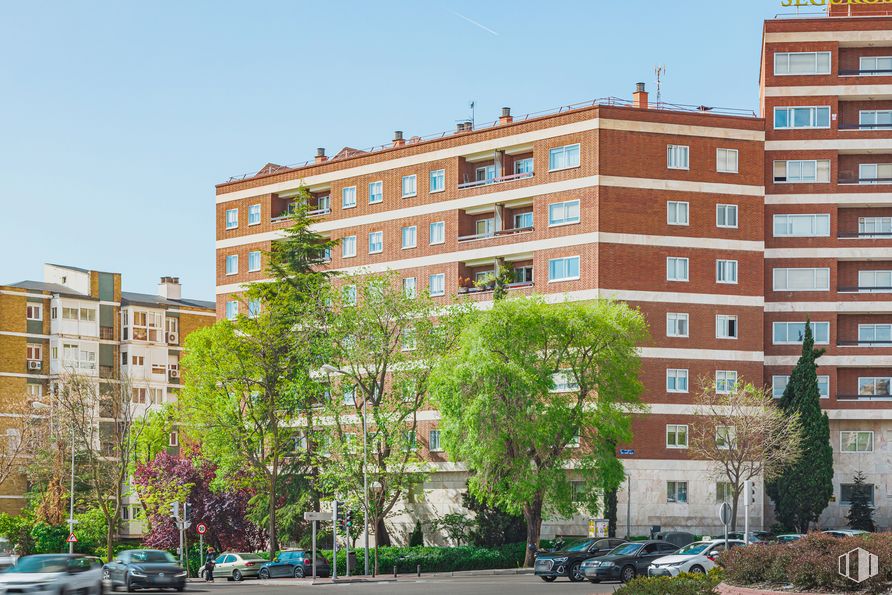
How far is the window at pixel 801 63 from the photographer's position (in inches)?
3095

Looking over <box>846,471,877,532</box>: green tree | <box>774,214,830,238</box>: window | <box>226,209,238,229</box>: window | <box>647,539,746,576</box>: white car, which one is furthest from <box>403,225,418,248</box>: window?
<box>647,539,746,576</box>: white car

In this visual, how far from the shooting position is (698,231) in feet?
247

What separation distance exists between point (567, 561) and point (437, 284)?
1262 inches

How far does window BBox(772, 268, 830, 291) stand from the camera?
77625mm

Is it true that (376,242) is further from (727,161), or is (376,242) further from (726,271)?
(727,161)

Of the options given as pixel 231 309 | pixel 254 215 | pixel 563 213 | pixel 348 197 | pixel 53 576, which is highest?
pixel 348 197

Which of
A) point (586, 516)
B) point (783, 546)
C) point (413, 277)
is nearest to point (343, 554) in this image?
point (586, 516)

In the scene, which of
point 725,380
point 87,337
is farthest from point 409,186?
point 87,337

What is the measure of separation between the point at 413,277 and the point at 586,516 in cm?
1870

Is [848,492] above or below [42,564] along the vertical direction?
below

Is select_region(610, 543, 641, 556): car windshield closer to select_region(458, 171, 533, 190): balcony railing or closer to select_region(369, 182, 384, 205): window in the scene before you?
select_region(458, 171, 533, 190): balcony railing

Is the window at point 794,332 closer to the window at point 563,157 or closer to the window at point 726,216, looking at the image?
the window at point 726,216

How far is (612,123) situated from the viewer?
74625 mm

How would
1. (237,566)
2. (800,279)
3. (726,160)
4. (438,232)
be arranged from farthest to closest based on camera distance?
(438,232), (800,279), (726,160), (237,566)
